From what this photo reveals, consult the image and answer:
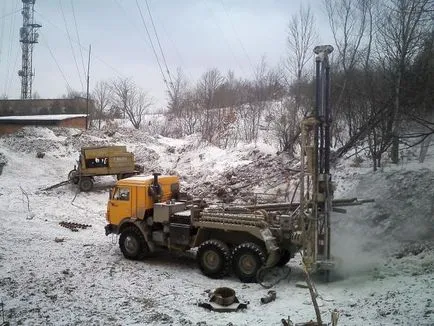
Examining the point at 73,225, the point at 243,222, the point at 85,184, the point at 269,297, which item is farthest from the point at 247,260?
the point at 85,184

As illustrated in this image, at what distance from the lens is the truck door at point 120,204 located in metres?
13.5

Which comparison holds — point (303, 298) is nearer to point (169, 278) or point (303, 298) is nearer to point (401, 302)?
point (401, 302)

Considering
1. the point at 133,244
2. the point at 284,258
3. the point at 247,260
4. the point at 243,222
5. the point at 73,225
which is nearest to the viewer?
the point at 247,260

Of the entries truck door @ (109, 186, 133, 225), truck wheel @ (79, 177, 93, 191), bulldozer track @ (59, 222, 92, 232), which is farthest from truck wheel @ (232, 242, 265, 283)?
truck wheel @ (79, 177, 93, 191)

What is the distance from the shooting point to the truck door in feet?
44.3

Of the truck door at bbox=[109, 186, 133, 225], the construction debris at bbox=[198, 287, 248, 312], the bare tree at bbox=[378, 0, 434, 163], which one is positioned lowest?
the construction debris at bbox=[198, 287, 248, 312]

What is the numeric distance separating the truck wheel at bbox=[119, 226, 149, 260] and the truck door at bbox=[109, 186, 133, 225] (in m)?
0.47

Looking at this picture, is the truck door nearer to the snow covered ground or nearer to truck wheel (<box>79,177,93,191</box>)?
the snow covered ground

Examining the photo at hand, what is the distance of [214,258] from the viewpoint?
1175 cm

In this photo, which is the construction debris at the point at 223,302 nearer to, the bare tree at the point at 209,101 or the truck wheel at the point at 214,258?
the truck wheel at the point at 214,258

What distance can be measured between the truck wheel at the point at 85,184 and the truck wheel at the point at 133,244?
12737mm

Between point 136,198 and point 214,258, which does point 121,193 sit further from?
point 214,258

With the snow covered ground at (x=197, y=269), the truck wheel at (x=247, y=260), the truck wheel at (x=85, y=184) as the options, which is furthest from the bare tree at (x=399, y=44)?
the truck wheel at (x=85, y=184)

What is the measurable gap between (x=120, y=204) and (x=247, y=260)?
4.76 m
